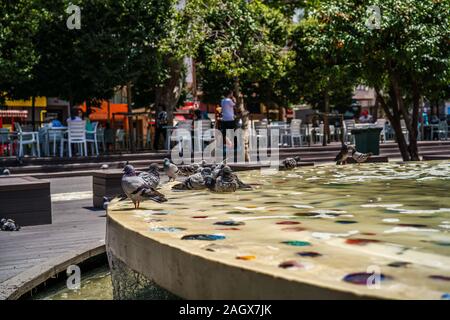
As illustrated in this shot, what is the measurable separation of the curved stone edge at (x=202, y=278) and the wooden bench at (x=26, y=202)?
493 centimetres

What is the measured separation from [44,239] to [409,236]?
4.54 m

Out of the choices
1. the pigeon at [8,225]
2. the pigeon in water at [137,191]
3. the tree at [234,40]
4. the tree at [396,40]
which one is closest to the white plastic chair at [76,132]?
the tree at [234,40]

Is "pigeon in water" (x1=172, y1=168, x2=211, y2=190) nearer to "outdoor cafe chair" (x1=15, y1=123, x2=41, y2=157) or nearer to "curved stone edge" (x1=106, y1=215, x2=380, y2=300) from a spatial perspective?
"curved stone edge" (x1=106, y1=215, x2=380, y2=300)

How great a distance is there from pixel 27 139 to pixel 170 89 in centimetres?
635

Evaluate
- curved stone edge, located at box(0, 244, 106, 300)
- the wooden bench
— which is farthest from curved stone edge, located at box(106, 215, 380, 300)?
the wooden bench

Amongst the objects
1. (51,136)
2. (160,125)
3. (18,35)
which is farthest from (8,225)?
(160,125)

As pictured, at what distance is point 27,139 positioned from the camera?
19.2 meters

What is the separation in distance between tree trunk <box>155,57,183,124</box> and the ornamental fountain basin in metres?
18.7

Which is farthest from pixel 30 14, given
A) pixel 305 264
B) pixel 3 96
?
pixel 305 264

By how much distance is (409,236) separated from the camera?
2879mm

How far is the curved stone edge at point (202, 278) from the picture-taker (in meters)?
1.86

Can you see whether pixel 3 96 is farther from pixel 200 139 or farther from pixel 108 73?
pixel 200 139

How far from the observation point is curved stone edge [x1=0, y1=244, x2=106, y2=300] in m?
3.87

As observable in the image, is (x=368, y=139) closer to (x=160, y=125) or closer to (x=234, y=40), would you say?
(x=234, y=40)
